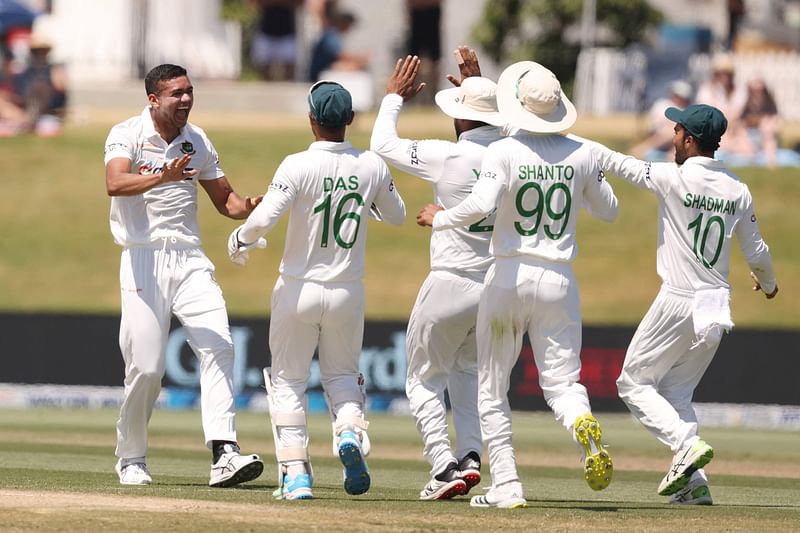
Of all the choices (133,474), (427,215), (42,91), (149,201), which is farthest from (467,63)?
(42,91)

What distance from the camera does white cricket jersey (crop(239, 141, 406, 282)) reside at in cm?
809

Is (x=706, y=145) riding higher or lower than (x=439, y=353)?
higher

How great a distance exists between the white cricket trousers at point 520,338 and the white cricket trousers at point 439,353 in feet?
1.52

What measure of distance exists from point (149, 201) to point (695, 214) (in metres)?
2.79

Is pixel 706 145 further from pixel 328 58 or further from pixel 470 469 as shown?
pixel 328 58

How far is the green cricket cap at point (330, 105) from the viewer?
320 inches

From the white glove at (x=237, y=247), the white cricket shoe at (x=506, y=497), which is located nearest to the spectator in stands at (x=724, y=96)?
the white glove at (x=237, y=247)

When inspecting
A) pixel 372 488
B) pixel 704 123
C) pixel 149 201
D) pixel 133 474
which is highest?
pixel 704 123

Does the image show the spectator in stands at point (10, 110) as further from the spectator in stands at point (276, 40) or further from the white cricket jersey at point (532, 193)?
the white cricket jersey at point (532, 193)

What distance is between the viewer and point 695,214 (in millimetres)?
8453

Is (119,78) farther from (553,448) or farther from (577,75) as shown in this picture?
(553,448)

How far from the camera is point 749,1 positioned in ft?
127

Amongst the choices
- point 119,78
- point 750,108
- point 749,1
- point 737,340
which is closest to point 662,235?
point 737,340

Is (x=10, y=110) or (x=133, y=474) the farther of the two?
(x=10, y=110)
